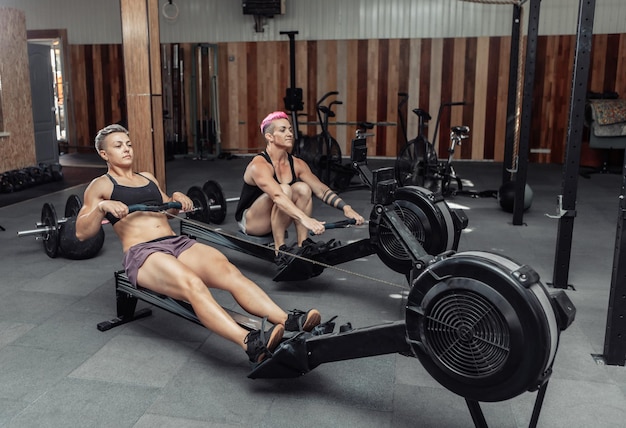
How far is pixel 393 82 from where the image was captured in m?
8.99

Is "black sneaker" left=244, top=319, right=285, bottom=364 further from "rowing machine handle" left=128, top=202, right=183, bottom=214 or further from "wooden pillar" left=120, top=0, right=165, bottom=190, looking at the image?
"wooden pillar" left=120, top=0, right=165, bottom=190

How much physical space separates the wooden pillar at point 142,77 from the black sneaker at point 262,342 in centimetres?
361

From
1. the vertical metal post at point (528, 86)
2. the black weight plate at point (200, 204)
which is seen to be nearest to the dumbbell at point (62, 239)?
the black weight plate at point (200, 204)

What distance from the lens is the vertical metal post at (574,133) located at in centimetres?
282

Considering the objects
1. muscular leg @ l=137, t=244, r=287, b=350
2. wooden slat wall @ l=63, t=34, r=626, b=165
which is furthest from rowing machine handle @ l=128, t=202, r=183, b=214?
wooden slat wall @ l=63, t=34, r=626, b=165

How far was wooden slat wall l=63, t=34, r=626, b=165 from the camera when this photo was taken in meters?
8.59

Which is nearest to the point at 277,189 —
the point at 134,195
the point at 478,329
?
the point at 134,195

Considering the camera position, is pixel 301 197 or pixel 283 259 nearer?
pixel 283 259

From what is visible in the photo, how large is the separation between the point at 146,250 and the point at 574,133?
6.84 feet

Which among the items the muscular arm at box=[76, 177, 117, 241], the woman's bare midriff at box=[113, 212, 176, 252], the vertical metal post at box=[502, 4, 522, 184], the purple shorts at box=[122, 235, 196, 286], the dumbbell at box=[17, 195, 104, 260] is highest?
the vertical metal post at box=[502, 4, 522, 184]

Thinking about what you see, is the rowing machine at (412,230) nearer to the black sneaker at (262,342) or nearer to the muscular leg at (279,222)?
the muscular leg at (279,222)

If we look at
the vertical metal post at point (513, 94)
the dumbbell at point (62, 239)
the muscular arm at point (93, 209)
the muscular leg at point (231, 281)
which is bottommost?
the dumbbell at point (62, 239)

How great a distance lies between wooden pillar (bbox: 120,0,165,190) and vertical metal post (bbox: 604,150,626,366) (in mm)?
4037

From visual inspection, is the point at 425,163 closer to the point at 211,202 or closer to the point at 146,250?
the point at 211,202
